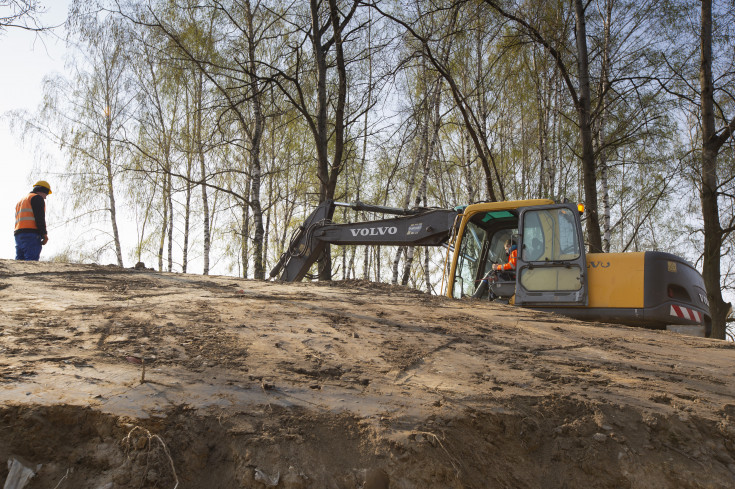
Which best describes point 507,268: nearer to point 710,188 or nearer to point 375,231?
point 375,231

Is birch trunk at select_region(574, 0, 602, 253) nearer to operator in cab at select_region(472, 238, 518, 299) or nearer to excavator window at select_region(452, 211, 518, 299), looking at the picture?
excavator window at select_region(452, 211, 518, 299)

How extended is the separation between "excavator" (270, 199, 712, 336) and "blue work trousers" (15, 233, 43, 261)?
597 cm

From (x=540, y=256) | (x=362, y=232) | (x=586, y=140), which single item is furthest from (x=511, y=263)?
(x=586, y=140)

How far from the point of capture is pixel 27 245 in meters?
9.28

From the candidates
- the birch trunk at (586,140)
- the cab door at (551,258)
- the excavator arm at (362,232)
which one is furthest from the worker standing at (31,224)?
the birch trunk at (586,140)

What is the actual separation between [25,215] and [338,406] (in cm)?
879

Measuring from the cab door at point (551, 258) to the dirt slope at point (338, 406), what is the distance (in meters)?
2.15

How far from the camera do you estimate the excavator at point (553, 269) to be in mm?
6691

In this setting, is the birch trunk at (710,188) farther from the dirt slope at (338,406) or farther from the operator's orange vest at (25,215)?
the operator's orange vest at (25,215)

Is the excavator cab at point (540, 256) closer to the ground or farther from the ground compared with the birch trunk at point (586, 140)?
closer to the ground

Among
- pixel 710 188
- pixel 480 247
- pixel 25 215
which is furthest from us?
pixel 710 188

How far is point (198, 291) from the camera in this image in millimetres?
6535

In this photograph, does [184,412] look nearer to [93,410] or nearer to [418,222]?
[93,410]

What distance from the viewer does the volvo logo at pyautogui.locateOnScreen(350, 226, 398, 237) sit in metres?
9.02
